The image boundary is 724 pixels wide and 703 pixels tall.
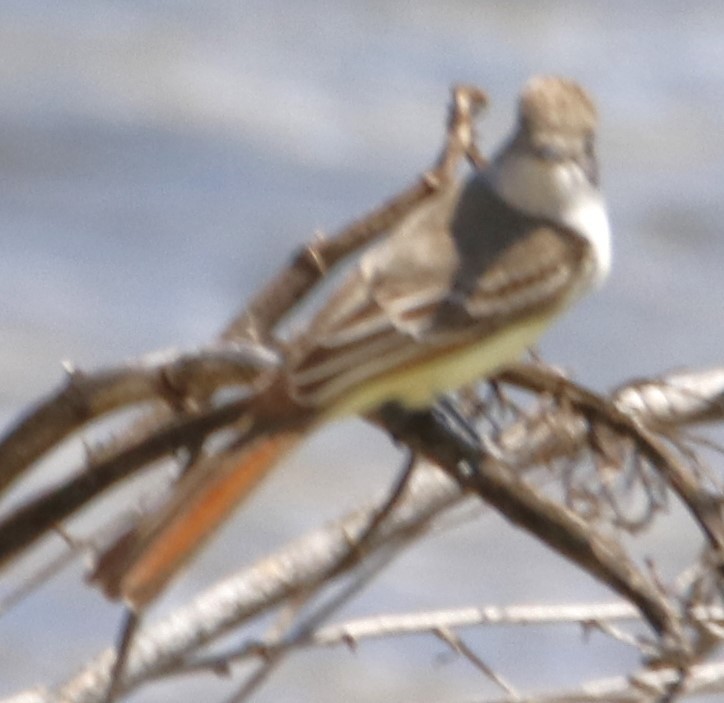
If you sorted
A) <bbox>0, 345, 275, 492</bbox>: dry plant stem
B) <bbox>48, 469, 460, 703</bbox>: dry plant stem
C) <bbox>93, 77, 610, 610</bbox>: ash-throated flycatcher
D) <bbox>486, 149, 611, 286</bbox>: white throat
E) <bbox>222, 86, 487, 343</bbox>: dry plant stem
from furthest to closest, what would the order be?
1. <bbox>486, 149, 611, 286</bbox>: white throat
2. <bbox>48, 469, 460, 703</bbox>: dry plant stem
3. <bbox>222, 86, 487, 343</bbox>: dry plant stem
4. <bbox>93, 77, 610, 610</bbox>: ash-throated flycatcher
5. <bbox>0, 345, 275, 492</bbox>: dry plant stem

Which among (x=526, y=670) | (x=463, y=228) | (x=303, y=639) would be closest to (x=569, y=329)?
(x=526, y=670)

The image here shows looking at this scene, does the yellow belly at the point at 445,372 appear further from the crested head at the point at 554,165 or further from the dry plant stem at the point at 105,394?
the dry plant stem at the point at 105,394

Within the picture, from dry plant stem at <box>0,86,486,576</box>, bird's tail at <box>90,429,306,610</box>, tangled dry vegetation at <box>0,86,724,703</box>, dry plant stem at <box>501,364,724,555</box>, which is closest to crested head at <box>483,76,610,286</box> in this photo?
tangled dry vegetation at <box>0,86,724,703</box>

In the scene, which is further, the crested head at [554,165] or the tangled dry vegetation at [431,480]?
the crested head at [554,165]

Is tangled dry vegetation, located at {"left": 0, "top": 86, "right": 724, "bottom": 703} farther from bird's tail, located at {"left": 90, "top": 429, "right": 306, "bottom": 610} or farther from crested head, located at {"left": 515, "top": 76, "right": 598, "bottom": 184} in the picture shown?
crested head, located at {"left": 515, "top": 76, "right": 598, "bottom": 184}

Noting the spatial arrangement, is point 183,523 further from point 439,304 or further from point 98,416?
point 439,304

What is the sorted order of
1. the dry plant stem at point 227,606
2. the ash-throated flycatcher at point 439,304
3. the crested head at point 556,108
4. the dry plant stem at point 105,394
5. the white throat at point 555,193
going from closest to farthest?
the dry plant stem at point 105,394 < the ash-throated flycatcher at point 439,304 < the dry plant stem at point 227,606 < the crested head at point 556,108 < the white throat at point 555,193

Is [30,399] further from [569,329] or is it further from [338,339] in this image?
[338,339]

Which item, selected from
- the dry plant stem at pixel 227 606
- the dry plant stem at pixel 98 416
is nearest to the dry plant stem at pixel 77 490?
the dry plant stem at pixel 98 416
